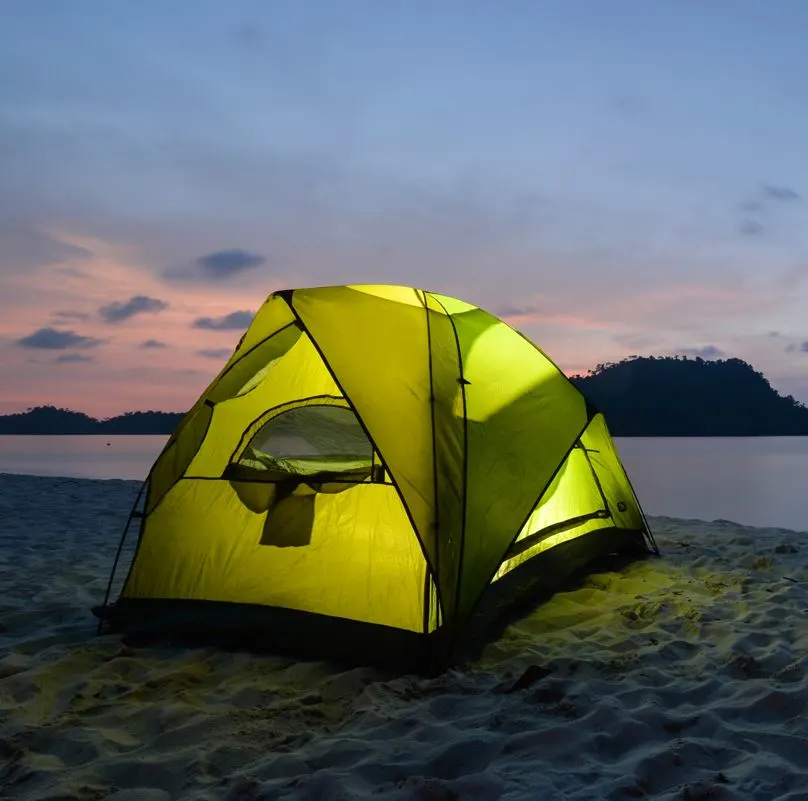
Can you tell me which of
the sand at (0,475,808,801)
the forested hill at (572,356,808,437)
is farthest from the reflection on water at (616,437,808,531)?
the forested hill at (572,356,808,437)

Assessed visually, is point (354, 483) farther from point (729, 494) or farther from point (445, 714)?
point (729, 494)

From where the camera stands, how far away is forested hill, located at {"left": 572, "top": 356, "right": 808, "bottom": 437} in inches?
5271

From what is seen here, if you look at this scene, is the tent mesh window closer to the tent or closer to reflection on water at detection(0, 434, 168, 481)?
the tent

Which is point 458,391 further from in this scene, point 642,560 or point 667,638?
point 642,560

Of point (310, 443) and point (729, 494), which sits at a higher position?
point (310, 443)

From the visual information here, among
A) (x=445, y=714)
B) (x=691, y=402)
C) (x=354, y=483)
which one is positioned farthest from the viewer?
(x=691, y=402)

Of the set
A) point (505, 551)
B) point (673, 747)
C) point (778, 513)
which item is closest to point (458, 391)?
point (505, 551)

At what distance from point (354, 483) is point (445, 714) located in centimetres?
164

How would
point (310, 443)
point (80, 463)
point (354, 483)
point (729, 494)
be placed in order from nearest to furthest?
point (354, 483) < point (310, 443) < point (729, 494) < point (80, 463)

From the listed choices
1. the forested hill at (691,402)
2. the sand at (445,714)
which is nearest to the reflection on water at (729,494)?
the sand at (445,714)

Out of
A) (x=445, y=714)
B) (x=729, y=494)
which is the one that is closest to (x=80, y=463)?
(x=729, y=494)

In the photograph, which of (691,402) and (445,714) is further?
(691,402)

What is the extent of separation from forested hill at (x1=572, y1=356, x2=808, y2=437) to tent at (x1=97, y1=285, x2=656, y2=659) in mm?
123913

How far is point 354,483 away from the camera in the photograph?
15.6 ft
